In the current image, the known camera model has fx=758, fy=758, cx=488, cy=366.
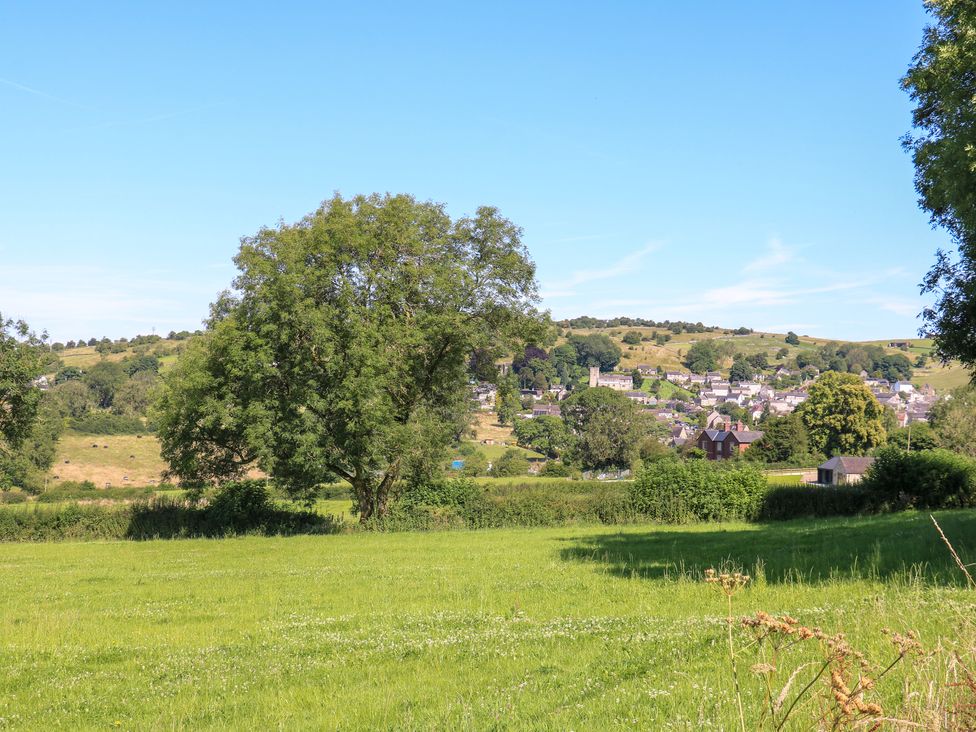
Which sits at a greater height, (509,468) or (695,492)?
(695,492)

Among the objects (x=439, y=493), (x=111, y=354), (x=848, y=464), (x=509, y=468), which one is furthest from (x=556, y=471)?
(x=111, y=354)

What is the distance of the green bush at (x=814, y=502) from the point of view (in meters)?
40.7

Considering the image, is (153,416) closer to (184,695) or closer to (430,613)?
(430,613)

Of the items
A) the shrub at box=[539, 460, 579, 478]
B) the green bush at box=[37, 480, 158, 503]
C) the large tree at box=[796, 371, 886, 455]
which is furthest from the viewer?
the large tree at box=[796, 371, 886, 455]

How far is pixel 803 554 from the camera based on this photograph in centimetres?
1889

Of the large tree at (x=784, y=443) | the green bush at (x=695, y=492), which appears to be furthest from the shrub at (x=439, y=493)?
the large tree at (x=784, y=443)

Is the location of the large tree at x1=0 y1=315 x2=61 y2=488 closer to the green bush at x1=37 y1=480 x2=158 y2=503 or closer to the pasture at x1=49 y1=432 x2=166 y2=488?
the green bush at x1=37 y1=480 x2=158 y2=503

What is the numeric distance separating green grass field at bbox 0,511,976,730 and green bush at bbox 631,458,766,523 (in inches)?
701

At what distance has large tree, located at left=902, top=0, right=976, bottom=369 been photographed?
49.5ft

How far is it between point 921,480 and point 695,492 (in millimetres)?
11667

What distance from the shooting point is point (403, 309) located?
125 feet

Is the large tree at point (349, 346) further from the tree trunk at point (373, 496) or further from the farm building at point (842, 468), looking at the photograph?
the farm building at point (842, 468)

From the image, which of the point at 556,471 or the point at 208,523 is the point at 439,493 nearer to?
the point at 208,523

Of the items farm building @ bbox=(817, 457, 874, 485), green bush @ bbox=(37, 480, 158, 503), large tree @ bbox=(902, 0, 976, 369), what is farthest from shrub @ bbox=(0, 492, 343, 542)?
farm building @ bbox=(817, 457, 874, 485)
